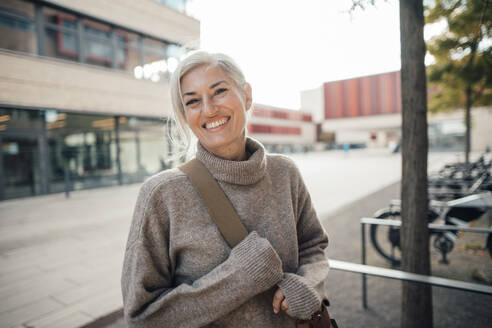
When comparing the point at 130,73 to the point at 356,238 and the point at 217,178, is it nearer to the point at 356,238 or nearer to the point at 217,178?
the point at 356,238

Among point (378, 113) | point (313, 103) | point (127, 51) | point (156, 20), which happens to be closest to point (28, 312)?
point (127, 51)

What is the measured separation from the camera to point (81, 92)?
12.6 m

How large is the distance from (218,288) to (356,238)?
4784 millimetres

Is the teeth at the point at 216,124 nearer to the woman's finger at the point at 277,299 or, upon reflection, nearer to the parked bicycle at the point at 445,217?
the woman's finger at the point at 277,299

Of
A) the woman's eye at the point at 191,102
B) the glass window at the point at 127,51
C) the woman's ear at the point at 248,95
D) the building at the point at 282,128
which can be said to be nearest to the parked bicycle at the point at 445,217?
the woman's ear at the point at 248,95

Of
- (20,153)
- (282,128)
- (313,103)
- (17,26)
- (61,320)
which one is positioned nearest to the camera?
(61,320)

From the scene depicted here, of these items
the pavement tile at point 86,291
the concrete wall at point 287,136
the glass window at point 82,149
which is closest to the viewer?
the pavement tile at point 86,291

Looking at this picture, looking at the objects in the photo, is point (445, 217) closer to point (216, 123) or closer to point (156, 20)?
point (216, 123)

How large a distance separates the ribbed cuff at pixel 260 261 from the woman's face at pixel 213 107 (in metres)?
0.49

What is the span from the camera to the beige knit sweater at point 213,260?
114 cm


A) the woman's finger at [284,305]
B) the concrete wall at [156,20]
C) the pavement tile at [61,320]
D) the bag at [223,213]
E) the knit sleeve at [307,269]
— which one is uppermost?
the concrete wall at [156,20]

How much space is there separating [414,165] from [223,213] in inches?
71.6

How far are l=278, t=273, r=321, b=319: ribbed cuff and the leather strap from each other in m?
0.26

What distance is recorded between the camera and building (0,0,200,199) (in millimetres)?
10219
